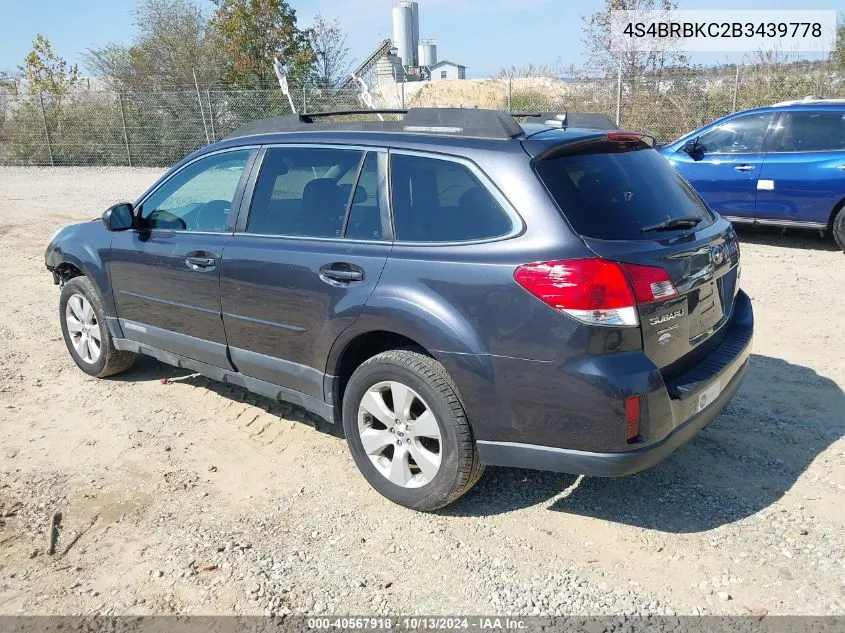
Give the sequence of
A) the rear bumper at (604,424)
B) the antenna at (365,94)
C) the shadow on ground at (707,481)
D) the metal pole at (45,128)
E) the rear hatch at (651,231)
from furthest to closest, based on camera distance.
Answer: the metal pole at (45,128)
the antenna at (365,94)
the shadow on ground at (707,481)
the rear hatch at (651,231)
the rear bumper at (604,424)

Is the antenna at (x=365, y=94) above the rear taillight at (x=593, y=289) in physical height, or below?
above

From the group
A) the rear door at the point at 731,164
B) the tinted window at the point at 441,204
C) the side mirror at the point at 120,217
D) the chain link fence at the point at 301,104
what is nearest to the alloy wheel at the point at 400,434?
the tinted window at the point at 441,204

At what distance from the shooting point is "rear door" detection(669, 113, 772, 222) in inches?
356

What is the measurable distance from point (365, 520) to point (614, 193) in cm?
191

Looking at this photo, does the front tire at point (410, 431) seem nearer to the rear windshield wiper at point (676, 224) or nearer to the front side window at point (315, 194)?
the front side window at point (315, 194)

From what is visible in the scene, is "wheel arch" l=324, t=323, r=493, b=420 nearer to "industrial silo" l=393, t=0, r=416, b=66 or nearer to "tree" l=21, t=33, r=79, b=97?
"tree" l=21, t=33, r=79, b=97

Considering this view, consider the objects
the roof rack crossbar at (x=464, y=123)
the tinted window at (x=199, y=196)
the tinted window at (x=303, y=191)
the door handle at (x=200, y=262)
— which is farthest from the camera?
the tinted window at (x=199, y=196)

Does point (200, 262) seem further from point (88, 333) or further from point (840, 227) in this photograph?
point (840, 227)

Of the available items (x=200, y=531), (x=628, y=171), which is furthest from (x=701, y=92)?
(x=200, y=531)

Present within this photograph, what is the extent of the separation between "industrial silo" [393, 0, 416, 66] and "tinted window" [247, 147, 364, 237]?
43773mm

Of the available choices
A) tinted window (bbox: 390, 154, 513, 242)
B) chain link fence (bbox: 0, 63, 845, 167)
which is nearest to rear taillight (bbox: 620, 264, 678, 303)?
tinted window (bbox: 390, 154, 513, 242)

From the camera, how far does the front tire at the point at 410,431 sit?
3.22 metres

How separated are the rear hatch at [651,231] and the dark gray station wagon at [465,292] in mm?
10

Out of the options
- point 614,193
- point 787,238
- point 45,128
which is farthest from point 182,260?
point 45,128
